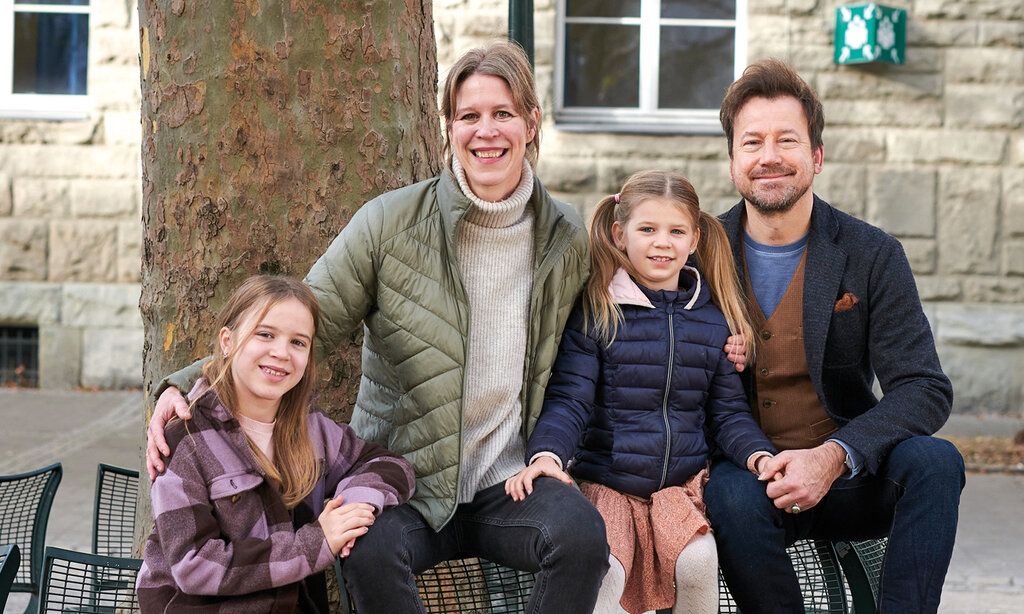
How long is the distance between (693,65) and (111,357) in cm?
454

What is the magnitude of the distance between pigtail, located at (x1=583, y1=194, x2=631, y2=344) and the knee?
31.6 inches

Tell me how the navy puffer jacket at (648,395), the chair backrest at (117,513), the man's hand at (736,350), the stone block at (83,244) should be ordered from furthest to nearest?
1. the stone block at (83,244)
2. the chair backrest at (117,513)
3. the man's hand at (736,350)
4. the navy puffer jacket at (648,395)

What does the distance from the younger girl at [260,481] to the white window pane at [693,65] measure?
21.0 ft

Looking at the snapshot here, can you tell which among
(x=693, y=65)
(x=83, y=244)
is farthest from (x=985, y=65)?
(x=83, y=244)

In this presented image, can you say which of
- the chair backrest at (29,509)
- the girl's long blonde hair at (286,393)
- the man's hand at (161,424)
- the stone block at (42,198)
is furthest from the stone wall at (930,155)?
the man's hand at (161,424)

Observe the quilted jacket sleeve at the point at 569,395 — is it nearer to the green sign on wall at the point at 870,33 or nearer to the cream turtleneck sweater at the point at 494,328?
the cream turtleneck sweater at the point at 494,328

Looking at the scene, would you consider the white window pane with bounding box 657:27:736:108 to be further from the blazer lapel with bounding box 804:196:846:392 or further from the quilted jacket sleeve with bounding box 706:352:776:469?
the quilted jacket sleeve with bounding box 706:352:776:469

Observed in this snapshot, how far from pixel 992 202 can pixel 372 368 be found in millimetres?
6517

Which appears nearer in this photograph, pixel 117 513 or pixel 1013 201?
pixel 117 513

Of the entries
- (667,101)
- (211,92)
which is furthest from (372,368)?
(667,101)

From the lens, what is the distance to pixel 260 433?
3059 mm

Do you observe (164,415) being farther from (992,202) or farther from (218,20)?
(992,202)

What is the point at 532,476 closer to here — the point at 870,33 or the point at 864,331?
the point at 864,331

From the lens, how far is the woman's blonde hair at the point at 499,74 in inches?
134
